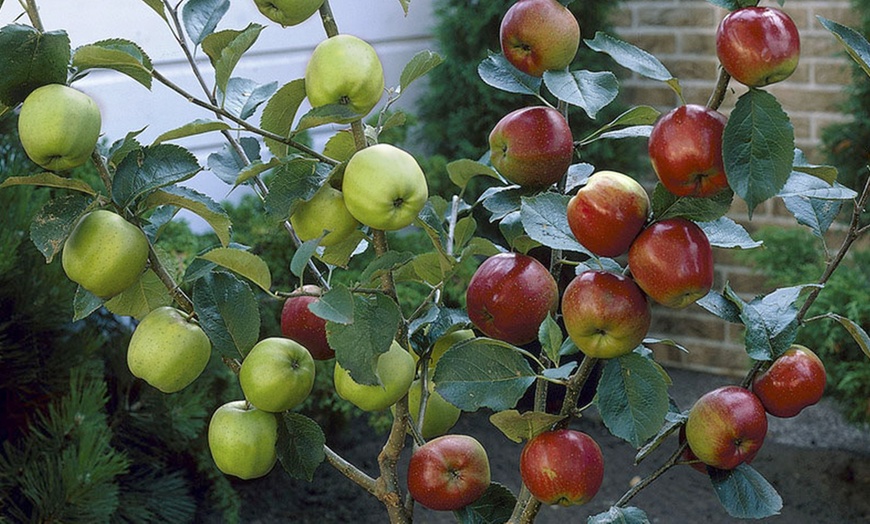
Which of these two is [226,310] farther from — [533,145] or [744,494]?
[744,494]

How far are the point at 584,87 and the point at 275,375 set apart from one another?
0.87ft

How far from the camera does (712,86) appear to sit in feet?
9.37

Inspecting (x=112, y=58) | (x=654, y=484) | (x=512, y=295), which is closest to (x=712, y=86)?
(x=654, y=484)

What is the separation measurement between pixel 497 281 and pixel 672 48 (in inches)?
99.2

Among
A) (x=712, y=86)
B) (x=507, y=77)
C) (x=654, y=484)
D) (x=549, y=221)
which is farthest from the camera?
(x=712, y=86)

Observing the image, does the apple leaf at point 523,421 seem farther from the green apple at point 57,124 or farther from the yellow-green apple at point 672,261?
the green apple at point 57,124

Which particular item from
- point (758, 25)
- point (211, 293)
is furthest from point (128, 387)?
point (758, 25)

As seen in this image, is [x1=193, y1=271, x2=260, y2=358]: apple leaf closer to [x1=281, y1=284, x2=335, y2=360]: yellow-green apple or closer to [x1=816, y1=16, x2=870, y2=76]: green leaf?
[x1=281, y1=284, x2=335, y2=360]: yellow-green apple

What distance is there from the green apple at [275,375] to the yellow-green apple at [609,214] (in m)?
0.20

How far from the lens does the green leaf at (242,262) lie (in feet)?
1.95

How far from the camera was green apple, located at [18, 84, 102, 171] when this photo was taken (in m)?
0.54

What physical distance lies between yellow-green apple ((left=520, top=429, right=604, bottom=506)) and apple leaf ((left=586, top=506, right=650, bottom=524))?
33 millimetres

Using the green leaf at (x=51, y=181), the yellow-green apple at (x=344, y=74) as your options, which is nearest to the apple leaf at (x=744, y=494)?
the yellow-green apple at (x=344, y=74)

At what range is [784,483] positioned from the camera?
7.63 feet
